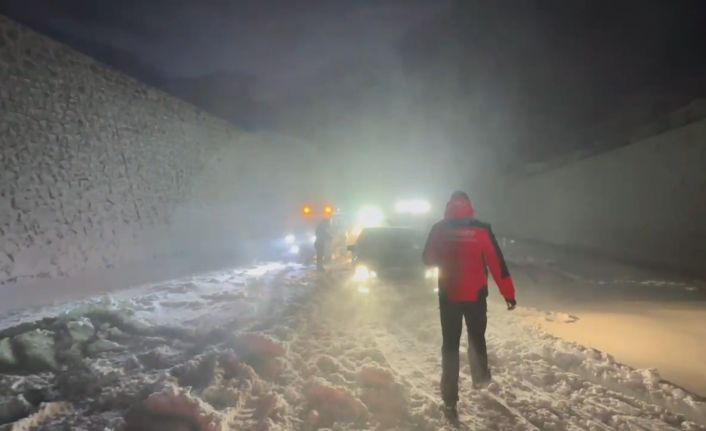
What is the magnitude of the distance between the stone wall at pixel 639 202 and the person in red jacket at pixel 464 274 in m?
11.2

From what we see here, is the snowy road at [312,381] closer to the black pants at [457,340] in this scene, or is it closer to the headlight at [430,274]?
the black pants at [457,340]

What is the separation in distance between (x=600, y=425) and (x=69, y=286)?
1053cm

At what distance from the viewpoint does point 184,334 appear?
7.25 m

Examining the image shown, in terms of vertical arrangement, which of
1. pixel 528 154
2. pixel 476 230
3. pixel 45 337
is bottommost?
pixel 45 337

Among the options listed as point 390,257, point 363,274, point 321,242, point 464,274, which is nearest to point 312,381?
point 464,274

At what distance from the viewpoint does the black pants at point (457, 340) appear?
4.61 metres

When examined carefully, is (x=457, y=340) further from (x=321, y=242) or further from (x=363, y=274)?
(x=321, y=242)

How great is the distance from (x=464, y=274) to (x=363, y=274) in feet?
26.4

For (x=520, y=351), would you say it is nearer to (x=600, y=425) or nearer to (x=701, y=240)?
(x=600, y=425)

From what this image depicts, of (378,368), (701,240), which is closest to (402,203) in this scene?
(701,240)

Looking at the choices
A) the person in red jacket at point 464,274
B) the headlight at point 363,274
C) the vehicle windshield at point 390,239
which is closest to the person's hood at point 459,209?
the person in red jacket at point 464,274

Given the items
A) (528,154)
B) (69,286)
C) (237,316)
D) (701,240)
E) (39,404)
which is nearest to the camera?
(39,404)

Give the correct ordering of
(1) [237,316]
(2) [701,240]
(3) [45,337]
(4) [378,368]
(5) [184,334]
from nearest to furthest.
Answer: (4) [378,368] → (3) [45,337] → (5) [184,334] → (1) [237,316] → (2) [701,240]

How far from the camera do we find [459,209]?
4.92 metres
